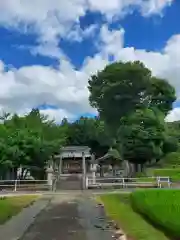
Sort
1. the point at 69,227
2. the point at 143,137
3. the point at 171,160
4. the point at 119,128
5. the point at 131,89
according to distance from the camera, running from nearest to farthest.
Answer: the point at 69,227
the point at 143,137
the point at 119,128
the point at 171,160
the point at 131,89

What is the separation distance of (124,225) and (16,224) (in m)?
3.40

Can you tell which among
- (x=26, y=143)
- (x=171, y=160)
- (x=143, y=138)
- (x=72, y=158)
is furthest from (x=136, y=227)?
(x=72, y=158)

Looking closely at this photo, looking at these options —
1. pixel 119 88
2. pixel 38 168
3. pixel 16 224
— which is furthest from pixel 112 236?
pixel 119 88

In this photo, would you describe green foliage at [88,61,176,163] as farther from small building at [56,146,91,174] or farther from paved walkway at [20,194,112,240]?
paved walkway at [20,194,112,240]

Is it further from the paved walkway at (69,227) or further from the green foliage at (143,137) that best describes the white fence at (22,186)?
the paved walkway at (69,227)

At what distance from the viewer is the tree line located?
1448 inches

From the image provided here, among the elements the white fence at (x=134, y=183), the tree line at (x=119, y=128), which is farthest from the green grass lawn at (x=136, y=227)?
the tree line at (x=119, y=128)

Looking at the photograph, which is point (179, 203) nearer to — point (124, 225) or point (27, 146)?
point (124, 225)

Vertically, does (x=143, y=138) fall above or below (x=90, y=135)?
below

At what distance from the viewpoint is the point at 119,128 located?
4684cm

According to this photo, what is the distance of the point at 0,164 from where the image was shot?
3547 cm

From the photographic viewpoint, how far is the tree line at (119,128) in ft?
121

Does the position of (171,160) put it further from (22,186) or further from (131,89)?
(22,186)

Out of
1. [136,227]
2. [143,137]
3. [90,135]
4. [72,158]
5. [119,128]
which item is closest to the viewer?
[136,227]
